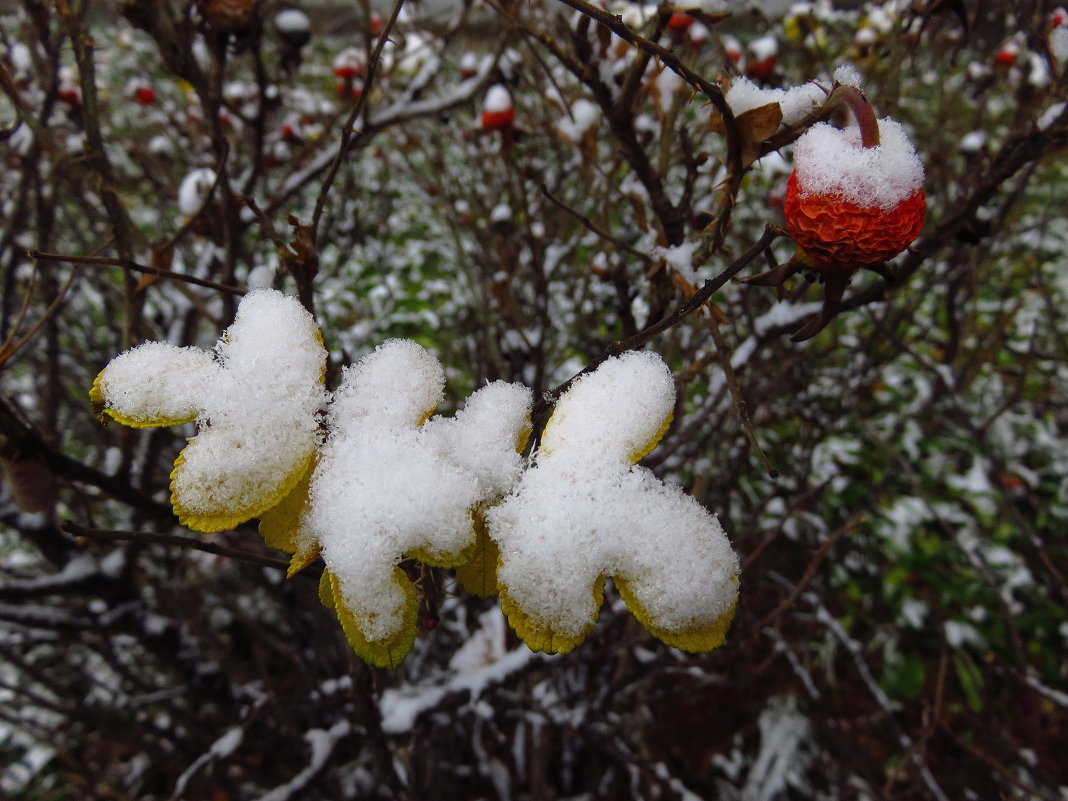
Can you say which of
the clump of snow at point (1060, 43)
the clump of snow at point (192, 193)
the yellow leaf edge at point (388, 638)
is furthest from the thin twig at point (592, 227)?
the clump of snow at point (192, 193)

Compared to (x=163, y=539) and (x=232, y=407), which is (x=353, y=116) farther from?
(x=163, y=539)

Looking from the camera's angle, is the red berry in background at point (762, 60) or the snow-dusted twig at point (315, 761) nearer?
the snow-dusted twig at point (315, 761)

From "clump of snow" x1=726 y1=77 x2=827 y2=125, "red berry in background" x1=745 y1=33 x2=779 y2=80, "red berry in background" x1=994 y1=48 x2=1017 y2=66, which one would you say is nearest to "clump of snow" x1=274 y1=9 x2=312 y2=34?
"red berry in background" x1=745 y1=33 x2=779 y2=80

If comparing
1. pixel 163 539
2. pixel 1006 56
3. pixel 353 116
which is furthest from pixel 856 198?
pixel 1006 56

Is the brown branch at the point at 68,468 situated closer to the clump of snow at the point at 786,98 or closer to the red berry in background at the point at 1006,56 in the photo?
the clump of snow at the point at 786,98

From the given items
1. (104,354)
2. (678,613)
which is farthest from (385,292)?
(678,613)

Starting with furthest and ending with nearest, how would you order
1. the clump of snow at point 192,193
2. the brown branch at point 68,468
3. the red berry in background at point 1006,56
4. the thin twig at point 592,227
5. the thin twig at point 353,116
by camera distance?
the red berry in background at point 1006,56 < the clump of snow at point 192,193 < the brown branch at point 68,468 < the thin twig at point 592,227 < the thin twig at point 353,116

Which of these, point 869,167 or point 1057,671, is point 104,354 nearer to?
point 869,167
